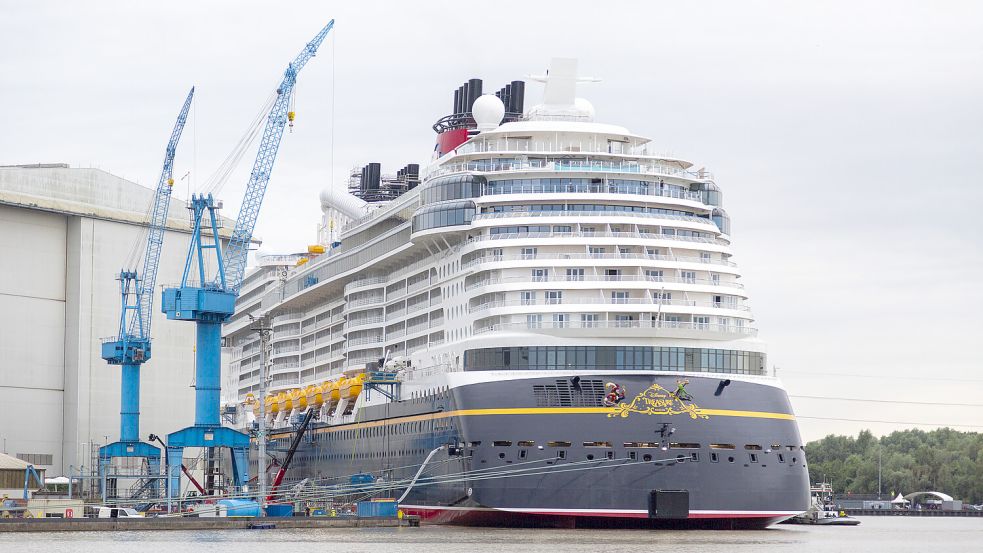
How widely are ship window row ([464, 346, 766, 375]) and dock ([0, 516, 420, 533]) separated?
886 cm

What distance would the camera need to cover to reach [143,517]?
219 ft

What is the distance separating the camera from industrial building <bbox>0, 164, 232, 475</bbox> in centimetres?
10131

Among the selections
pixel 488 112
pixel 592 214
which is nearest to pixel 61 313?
pixel 488 112

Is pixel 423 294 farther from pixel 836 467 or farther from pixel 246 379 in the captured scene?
pixel 836 467

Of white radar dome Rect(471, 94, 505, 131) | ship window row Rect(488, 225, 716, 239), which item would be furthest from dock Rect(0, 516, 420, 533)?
white radar dome Rect(471, 94, 505, 131)

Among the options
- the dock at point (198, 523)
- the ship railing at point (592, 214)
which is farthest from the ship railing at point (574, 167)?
the dock at point (198, 523)

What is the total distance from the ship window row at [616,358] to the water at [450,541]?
650 cm

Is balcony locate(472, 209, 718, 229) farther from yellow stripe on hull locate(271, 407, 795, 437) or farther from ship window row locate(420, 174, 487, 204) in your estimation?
yellow stripe on hull locate(271, 407, 795, 437)

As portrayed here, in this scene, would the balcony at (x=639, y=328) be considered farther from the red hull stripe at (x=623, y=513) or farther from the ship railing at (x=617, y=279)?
the red hull stripe at (x=623, y=513)

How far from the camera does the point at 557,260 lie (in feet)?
211

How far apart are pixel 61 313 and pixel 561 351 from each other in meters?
53.7

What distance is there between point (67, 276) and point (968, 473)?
95080mm

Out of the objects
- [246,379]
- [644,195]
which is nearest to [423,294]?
[644,195]

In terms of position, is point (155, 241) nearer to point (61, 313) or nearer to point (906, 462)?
point (61, 313)
